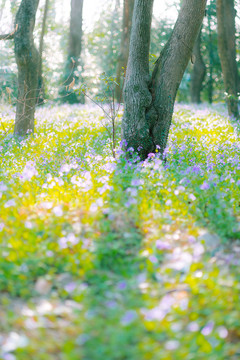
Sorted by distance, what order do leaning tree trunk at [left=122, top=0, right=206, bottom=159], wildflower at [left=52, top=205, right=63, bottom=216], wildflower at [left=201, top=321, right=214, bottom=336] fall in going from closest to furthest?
wildflower at [left=201, top=321, right=214, bottom=336] → wildflower at [left=52, top=205, right=63, bottom=216] → leaning tree trunk at [left=122, top=0, right=206, bottom=159]

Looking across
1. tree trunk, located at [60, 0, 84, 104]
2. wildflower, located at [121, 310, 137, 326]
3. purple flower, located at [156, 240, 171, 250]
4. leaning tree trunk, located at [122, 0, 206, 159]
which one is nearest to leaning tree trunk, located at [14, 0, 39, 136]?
leaning tree trunk, located at [122, 0, 206, 159]

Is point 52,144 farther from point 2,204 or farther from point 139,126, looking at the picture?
point 2,204

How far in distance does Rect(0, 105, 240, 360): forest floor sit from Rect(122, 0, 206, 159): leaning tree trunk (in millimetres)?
1549

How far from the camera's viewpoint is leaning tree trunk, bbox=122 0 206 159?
659 centimetres

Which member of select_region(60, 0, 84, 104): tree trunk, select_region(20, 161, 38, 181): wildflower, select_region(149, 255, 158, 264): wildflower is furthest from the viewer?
select_region(60, 0, 84, 104): tree trunk

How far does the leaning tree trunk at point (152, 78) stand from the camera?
6.59 meters

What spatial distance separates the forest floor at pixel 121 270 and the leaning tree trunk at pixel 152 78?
61.0 inches

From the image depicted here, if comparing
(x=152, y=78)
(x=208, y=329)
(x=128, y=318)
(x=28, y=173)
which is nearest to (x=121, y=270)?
(x=128, y=318)

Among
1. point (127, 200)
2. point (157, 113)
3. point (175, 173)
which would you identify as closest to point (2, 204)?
point (127, 200)

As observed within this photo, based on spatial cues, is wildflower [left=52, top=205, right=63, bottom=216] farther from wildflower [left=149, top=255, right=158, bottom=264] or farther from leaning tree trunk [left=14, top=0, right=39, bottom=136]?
→ leaning tree trunk [left=14, top=0, right=39, bottom=136]

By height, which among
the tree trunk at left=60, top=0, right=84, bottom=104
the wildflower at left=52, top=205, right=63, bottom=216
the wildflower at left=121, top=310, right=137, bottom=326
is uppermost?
the tree trunk at left=60, top=0, right=84, bottom=104

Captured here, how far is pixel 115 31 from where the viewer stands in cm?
3409

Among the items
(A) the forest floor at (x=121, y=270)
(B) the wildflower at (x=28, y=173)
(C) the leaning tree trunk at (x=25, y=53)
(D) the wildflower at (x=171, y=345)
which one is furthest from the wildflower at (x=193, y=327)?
(C) the leaning tree trunk at (x=25, y=53)

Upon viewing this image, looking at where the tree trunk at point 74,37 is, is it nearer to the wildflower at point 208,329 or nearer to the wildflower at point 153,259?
the wildflower at point 153,259
